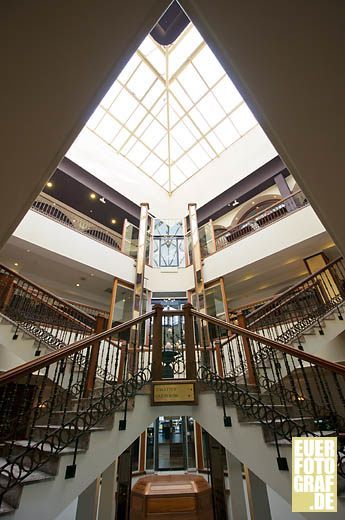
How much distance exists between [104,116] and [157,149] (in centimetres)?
260

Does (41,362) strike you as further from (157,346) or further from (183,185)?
(183,185)

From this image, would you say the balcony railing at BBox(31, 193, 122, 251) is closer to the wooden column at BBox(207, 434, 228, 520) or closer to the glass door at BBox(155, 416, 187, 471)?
the glass door at BBox(155, 416, 187, 471)

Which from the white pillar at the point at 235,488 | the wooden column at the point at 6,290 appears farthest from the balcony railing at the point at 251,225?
the wooden column at the point at 6,290

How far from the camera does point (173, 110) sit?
10.3 meters

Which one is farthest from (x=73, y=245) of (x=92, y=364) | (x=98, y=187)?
(x=92, y=364)

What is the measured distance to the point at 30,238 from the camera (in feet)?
20.3

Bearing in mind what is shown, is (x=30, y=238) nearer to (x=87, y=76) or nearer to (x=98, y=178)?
(x=98, y=178)

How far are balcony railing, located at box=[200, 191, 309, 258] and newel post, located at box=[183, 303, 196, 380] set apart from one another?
473 cm

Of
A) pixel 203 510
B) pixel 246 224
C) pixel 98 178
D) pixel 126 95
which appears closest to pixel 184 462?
pixel 203 510

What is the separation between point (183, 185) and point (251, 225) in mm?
5075

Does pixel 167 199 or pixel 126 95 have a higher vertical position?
pixel 126 95

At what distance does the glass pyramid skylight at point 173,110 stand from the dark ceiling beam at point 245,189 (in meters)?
2.28

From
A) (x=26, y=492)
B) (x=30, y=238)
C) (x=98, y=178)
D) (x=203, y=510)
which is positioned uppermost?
(x=98, y=178)

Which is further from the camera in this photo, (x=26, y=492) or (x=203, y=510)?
(x=203, y=510)
